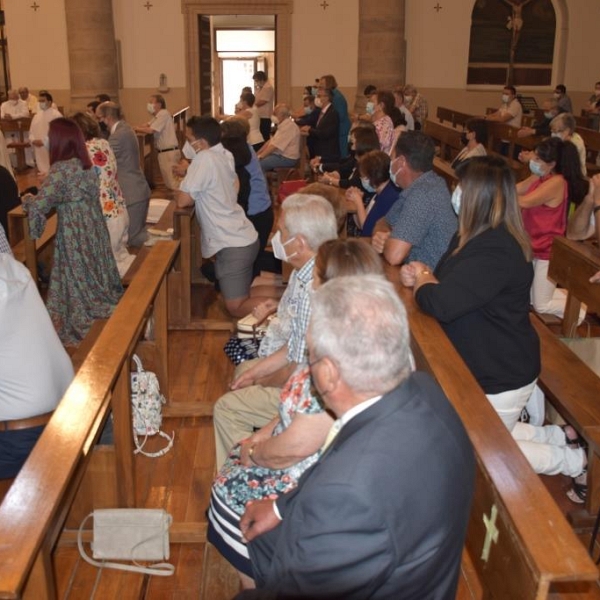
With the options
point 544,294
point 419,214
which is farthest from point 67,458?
point 544,294

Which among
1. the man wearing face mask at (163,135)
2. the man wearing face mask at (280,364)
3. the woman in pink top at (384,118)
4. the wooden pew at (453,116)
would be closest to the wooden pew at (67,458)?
the man wearing face mask at (280,364)

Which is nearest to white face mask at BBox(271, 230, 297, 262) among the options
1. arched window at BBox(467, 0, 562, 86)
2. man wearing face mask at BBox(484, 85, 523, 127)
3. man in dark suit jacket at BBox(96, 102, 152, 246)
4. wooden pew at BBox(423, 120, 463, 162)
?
man in dark suit jacket at BBox(96, 102, 152, 246)

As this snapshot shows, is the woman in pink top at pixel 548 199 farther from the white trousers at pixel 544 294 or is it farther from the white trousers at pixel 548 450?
the white trousers at pixel 548 450

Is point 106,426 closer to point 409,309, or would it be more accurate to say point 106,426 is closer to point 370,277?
point 409,309

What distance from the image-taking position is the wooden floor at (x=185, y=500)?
3156 mm

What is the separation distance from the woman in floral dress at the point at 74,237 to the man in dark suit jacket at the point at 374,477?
3.67 meters

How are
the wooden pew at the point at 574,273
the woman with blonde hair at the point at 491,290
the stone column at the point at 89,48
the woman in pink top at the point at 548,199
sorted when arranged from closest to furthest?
the woman with blonde hair at the point at 491,290
the wooden pew at the point at 574,273
the woman in pink top at the point at 548,199
the stone column at the point at 89,48

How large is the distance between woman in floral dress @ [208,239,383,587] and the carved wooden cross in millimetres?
631

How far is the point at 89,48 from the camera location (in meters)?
14.1

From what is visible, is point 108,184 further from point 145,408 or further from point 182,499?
point 182,499

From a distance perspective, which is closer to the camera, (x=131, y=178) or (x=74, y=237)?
(x=74, y=237)

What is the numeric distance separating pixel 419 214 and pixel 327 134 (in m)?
5.69

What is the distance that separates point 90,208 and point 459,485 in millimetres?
4096

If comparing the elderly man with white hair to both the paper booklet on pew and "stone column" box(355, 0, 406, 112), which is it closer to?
→ the paper booklet on pew
